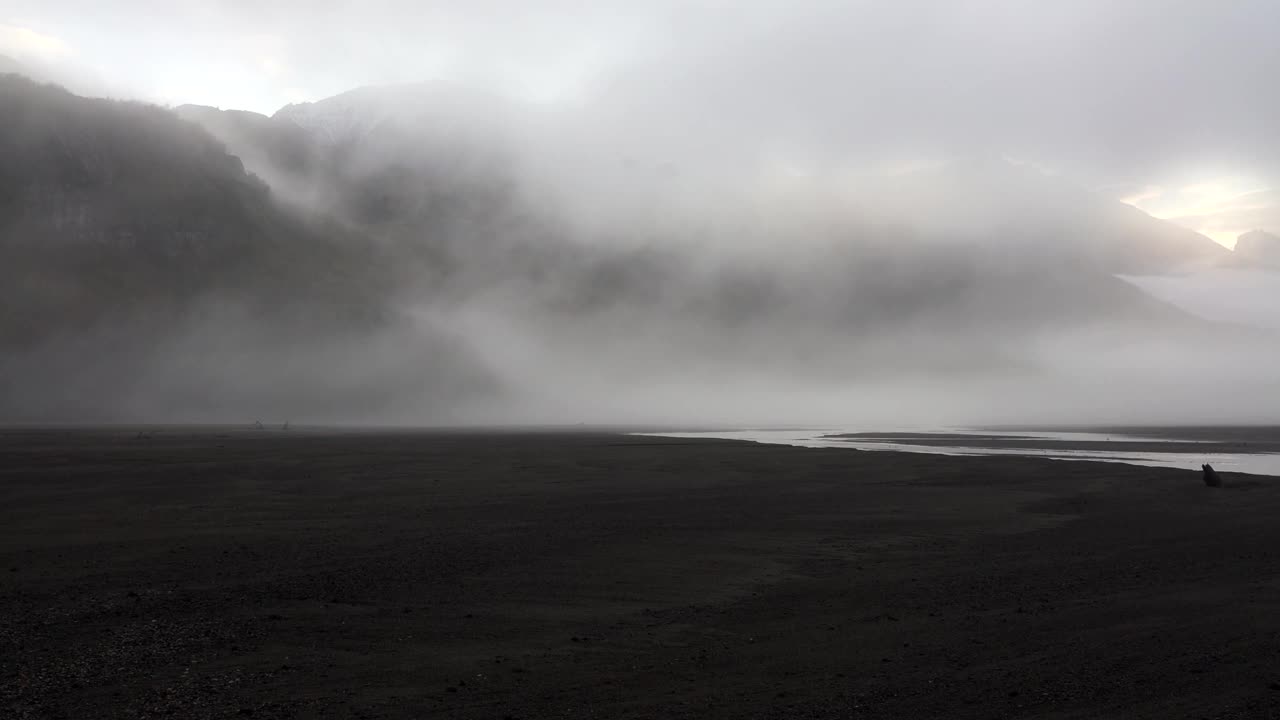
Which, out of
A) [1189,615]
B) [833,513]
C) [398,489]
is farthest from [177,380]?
[1189,615]

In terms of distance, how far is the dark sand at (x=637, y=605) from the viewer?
995 cm

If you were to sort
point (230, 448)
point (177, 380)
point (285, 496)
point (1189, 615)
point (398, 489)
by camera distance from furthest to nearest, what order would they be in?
point (177, 380) → point (230, 448) → point (398, 489) → point (285, 496) → point (1189, 615)

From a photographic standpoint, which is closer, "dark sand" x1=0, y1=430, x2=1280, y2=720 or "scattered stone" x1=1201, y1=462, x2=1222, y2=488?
"dark sand" x1=0, y1=430, x2=1280, y2=720

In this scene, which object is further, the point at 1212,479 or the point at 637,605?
the point at 1212,479

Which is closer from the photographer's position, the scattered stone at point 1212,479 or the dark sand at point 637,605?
the dark sand at point 637,605

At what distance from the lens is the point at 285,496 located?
100.0 ft

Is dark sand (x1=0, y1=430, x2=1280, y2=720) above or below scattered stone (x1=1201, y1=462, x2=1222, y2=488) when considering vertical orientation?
below

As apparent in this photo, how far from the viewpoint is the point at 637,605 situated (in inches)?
575

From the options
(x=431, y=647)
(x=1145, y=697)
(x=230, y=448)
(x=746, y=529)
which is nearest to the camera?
(x=1145, y=697)

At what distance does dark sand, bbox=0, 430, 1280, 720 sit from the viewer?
995cm

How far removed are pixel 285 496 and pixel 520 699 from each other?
Result: 23381 millimetres

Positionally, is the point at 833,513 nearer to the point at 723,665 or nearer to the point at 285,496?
the point at 723,665

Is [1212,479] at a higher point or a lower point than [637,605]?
higher

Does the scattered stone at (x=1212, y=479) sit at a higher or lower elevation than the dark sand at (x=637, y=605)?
higher
